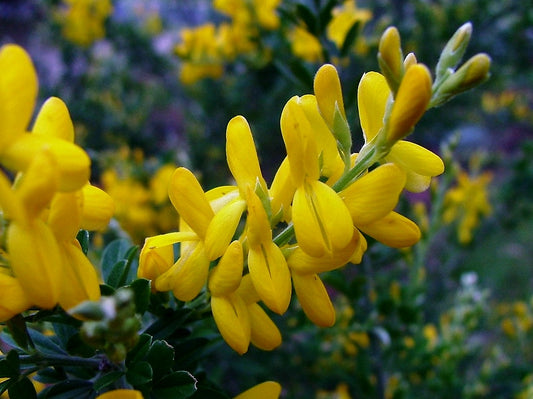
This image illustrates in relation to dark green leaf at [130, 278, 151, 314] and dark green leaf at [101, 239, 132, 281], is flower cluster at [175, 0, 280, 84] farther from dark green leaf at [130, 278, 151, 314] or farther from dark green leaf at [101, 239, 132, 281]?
dark green leaf at [130, 278, 151, 314]

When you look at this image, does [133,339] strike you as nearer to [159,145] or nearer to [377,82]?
[377,82]

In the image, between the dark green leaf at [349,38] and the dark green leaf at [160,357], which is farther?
the dark green leaf at [349,38]

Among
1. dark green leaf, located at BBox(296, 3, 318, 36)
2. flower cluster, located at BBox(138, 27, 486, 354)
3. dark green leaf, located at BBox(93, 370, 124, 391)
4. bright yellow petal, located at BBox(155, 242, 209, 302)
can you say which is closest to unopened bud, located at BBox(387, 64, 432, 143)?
flower cluster, located at BBox(138, 27, 486, 354)

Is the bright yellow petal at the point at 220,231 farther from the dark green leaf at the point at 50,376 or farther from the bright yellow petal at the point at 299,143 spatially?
the dark green leaf at the point at 50,376

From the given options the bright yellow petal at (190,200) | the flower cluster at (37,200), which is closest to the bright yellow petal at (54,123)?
the flower cluster at (37,200)

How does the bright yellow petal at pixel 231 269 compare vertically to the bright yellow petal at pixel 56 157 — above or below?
below

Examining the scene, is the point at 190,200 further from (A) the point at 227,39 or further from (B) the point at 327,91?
(A) the point at 227,39

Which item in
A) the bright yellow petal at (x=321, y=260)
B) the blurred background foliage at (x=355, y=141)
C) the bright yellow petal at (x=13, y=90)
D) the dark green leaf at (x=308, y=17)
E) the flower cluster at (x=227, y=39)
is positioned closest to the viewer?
the bright yellow petal at (x=13, y=90)
